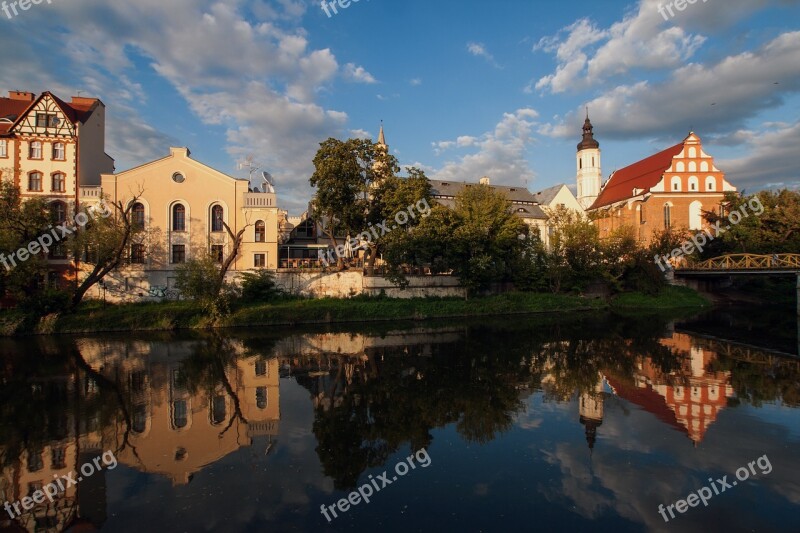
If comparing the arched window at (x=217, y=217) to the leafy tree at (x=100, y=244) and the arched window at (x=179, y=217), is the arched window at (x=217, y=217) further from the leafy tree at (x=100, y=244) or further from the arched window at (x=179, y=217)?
the leafy tree at (x=100, y=244)

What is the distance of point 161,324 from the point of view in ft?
85.6

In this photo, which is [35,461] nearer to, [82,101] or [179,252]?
[179,252]

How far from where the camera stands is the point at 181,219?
3272 cm

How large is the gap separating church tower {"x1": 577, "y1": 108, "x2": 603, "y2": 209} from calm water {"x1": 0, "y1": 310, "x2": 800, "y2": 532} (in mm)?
55778

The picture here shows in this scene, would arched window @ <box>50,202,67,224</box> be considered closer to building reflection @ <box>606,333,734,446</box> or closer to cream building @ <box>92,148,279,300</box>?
cream building @ <box>92,148,279,300</box>

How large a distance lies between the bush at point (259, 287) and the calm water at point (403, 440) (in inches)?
457

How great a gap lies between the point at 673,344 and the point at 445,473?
1841 centimetres

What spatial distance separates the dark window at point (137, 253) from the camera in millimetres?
31188

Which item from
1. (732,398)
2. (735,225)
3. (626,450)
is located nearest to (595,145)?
(735,225)

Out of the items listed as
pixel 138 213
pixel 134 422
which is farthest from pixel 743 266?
pixel 138 213

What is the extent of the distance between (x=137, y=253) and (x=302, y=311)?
1401cm

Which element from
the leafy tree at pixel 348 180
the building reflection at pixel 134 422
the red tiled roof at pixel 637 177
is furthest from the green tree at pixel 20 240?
the red tiled roof at pixel 637 177

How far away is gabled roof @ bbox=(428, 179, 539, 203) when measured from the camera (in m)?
50.9

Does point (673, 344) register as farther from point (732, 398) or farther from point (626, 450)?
point (626, 450)
